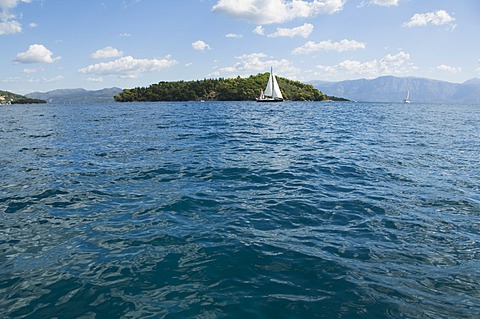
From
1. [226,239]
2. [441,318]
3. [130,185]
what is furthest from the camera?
[130,185]

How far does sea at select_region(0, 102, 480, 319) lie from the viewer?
5.39 meters

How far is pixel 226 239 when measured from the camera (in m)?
7.75

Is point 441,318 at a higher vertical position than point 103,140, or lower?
lower

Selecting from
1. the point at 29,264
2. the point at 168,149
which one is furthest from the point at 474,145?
the point at 29,264

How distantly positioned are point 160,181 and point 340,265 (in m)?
8.63

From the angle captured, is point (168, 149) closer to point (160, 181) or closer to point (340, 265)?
point (160, 181)

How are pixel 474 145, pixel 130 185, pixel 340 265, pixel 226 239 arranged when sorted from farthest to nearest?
pixel 474 145 < pixel 130 185 < pixel 226 239 < pixel 340 265

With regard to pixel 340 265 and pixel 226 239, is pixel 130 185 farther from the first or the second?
pixel 340 265

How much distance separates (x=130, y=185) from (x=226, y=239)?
633 centimetres

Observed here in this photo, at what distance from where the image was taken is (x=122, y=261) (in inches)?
263

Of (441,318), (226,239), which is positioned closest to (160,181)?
(226,239)

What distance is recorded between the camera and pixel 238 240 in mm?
7703

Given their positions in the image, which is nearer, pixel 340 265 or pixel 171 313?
pixel 171 313

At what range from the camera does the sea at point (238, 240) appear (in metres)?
5.39
